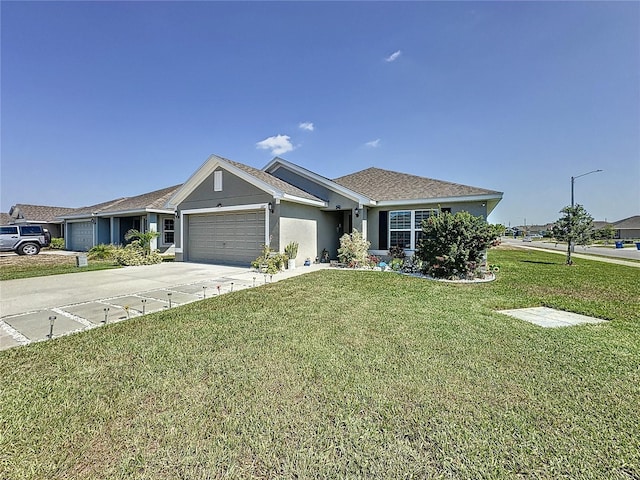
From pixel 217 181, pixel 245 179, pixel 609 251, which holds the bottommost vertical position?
pixel 609 251

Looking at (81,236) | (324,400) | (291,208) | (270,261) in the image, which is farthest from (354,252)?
(81,236)

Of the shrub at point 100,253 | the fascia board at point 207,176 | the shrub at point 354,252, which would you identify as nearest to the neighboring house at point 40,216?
the shrub at point 100,253

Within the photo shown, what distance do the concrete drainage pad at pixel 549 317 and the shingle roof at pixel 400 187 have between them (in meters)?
7.50

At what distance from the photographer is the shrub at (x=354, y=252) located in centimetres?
1290

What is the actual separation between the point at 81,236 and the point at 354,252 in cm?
2568

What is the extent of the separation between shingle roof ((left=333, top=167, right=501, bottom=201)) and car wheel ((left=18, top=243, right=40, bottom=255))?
73.7ft

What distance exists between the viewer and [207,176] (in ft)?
47.9

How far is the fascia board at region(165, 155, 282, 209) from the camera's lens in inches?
488

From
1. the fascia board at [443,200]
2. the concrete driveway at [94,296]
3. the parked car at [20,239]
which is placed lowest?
the concrete driveway at [94,296]

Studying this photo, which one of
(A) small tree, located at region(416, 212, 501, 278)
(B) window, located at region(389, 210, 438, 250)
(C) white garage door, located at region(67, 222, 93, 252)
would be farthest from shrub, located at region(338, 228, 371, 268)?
(C) white garage door, located at region(67, 222, 93, 252)

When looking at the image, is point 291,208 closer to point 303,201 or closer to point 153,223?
point 303,201

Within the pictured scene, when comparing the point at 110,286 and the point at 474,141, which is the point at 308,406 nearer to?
the point at 110,286

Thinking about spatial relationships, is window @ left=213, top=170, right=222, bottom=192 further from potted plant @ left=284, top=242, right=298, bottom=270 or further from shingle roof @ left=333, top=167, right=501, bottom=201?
shingle roof @ left=333, top=167, right=501, bottom=201

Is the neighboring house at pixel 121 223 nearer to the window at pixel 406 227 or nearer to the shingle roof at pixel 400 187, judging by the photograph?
the shingle roof at pixel 400 187
